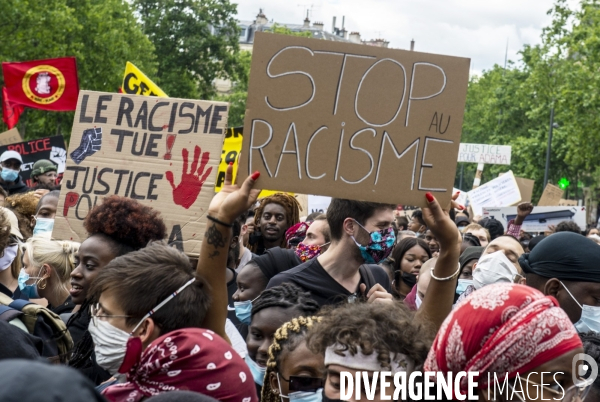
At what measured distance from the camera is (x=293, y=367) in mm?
3254

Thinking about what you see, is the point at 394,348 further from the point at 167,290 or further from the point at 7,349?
the point at 7,349

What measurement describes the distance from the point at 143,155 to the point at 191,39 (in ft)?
141

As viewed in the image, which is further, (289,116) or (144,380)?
(289,116)

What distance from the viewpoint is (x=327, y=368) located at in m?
2.74

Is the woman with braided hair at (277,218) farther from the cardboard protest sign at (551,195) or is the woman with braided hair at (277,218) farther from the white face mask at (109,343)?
the cardboard protest sign at (551,195)

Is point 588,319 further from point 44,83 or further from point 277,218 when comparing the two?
point 44,83

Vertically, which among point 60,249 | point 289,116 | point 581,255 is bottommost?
point 60,249

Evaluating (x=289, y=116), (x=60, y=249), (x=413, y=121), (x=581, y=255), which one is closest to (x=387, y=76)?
(x=413, y=121)

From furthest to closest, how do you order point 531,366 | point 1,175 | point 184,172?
point 1,175 → point 184,172 → point 531,366

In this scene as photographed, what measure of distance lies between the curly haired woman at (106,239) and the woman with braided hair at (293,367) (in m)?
1.14

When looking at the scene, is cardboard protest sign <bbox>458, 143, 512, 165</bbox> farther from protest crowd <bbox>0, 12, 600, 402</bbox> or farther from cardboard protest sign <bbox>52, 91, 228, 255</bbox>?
cardboard protest sign <bbox>52, 91, 228, 255</bbox>

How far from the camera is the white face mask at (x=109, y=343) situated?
308 centimetres

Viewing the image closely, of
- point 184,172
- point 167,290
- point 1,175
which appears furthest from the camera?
point 1,175

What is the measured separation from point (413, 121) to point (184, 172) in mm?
1801
